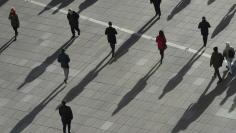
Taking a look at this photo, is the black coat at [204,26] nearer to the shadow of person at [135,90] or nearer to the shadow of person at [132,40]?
the shadow of person at [135,90]

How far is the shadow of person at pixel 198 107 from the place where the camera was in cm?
2350

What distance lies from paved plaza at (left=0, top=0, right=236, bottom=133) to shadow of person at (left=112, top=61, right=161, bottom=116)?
4cm

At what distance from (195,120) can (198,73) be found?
311cm

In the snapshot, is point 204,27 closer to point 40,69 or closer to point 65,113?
point 40,69

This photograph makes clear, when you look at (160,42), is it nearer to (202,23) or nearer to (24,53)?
(202,23)

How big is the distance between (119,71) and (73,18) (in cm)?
364

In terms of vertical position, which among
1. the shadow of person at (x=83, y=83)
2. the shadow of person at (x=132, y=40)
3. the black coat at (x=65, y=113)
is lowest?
the shadow of person at (x=83, y=83)

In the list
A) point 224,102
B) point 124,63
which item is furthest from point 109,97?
point 224,102

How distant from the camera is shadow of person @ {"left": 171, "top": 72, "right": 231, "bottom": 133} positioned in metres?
23.5

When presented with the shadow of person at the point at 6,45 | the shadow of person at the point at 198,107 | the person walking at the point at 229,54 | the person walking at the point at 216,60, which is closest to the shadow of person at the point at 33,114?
the shadow of person at the point at 6,45

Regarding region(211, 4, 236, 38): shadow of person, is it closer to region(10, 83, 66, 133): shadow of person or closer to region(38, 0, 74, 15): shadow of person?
region(10, 83, 66, 133): shadow of person

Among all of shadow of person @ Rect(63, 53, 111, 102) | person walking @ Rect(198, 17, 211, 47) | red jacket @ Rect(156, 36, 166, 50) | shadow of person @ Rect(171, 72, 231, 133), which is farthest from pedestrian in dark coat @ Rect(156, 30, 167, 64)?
shadow of person @ Rect(171, 72, 231, 133)

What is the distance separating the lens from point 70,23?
1167 inches

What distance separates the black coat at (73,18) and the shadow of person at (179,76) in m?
5.22
